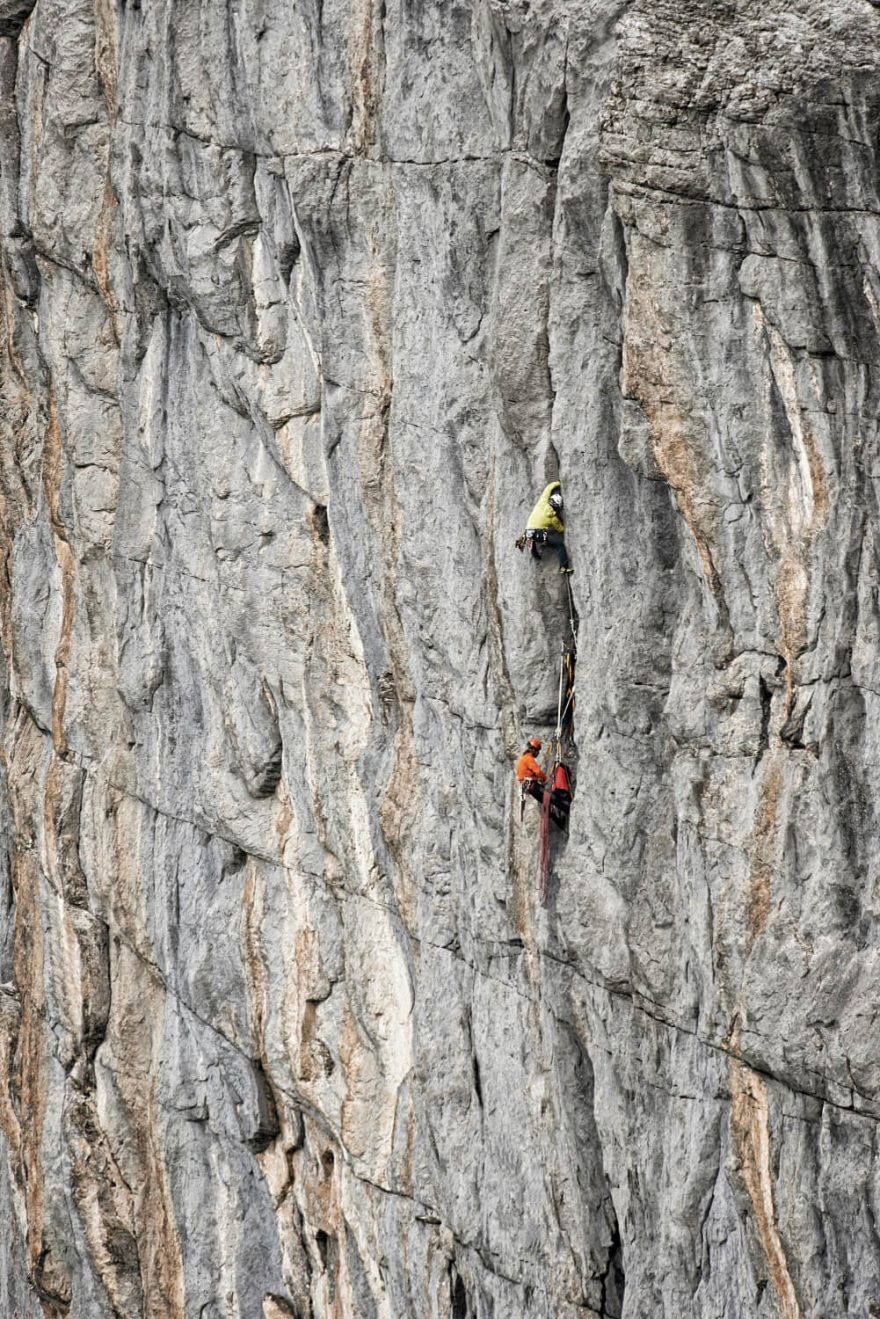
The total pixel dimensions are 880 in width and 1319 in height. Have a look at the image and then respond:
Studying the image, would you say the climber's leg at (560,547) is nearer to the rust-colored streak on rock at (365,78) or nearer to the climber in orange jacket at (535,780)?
the climber in orange jacket at (535,780)

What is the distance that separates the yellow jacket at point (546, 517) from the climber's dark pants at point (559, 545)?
0.10m

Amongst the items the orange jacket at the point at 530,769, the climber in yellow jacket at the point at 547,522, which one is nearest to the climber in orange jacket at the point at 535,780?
the orange jacket at the point at 530,769

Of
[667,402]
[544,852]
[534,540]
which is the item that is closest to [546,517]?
[534,540]

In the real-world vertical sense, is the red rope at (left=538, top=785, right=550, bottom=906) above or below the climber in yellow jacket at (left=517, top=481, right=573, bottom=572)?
below

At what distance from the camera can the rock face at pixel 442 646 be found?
14.4m

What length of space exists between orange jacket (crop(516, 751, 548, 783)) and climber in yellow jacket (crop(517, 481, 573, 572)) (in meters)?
1.79

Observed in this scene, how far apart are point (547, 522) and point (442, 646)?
8.82ft

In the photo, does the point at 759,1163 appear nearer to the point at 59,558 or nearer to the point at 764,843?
the point at 764,843

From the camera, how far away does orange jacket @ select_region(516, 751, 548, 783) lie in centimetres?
1752

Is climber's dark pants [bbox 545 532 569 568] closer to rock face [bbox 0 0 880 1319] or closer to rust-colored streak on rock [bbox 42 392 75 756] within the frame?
rock face [bbox 0 0 880 1319]

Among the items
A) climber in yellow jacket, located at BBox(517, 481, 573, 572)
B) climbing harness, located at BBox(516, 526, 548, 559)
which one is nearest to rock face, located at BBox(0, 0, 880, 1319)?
climber in yellow jacket, located at BBox(517, 481, 573, 572)

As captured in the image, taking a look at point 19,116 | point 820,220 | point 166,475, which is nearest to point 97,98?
point 19,116

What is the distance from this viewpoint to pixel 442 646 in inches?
756

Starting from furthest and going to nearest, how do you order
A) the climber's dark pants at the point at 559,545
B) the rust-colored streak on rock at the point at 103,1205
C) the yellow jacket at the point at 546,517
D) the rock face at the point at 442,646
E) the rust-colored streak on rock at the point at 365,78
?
the rust-colored streak on rock at the point at 103,1205 → the rust-colored streak on rock at the point at 365,78 → the climber's dark pants at the point at 559,545 → the yellow jacket at the point at 546,517 → the rock face at the point at 442,646
